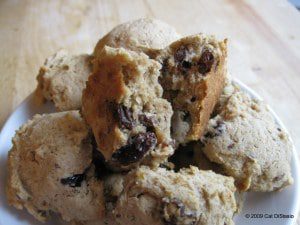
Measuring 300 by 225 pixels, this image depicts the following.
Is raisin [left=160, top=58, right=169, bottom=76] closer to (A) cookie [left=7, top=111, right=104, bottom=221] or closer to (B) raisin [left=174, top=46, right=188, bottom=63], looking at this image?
(B) raisin [left=174, top=46, right=188, bottom=63]

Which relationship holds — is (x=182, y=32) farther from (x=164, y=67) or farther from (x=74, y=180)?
(x=74, y=180)

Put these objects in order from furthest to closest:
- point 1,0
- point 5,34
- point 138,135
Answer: point 1,0 → point 5,34 → point 138,135

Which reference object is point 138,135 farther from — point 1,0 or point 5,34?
point 1,0

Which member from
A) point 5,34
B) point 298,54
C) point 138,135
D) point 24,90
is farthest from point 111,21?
point 138,135

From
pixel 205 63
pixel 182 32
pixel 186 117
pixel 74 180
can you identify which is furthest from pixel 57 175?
pixel 182 32

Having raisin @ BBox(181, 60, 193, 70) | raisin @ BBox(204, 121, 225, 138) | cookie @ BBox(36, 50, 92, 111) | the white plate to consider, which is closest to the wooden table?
cookie @ BBox(36, 50, 92, 111)

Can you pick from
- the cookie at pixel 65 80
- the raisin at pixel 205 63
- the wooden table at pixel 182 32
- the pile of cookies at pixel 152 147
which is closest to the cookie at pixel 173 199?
the pile of cookies at pixel 152 147
